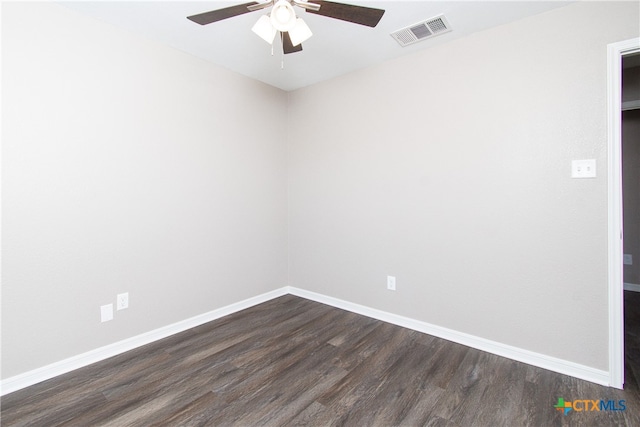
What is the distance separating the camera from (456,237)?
2514mm

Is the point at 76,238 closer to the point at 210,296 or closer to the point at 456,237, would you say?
the point at 210,296

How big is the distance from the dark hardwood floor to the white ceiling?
7.91 feet

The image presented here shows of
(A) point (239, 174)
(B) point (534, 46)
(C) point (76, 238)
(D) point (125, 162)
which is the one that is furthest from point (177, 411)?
(B) point (534, 46)

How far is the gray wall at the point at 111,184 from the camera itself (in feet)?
6.24

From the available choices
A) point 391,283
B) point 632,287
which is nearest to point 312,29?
point 391,283

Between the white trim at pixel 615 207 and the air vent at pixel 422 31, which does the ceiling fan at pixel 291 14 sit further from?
the white trim at pixel 615 207

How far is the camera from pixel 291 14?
147 centimetres

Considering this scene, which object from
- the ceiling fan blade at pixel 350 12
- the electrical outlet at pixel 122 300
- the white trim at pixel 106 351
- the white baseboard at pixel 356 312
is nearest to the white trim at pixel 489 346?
the white baseboard at pixel 356 312

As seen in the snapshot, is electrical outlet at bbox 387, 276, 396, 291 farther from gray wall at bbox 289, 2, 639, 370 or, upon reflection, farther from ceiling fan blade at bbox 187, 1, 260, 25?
ceiling fan blade at bbox 187, 1, 260, 25

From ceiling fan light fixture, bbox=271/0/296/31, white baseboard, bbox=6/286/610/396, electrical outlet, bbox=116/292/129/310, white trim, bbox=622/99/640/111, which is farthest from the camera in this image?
white trim, bbox=622/99/640/111

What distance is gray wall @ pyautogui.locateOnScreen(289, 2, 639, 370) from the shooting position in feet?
6.54

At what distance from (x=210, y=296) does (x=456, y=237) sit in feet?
7.43

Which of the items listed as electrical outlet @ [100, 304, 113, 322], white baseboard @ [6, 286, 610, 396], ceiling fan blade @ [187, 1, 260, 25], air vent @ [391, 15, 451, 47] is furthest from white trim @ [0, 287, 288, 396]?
air vent @ [391, 15, 451, 47]

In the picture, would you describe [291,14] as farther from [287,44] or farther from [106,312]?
[106,312]
